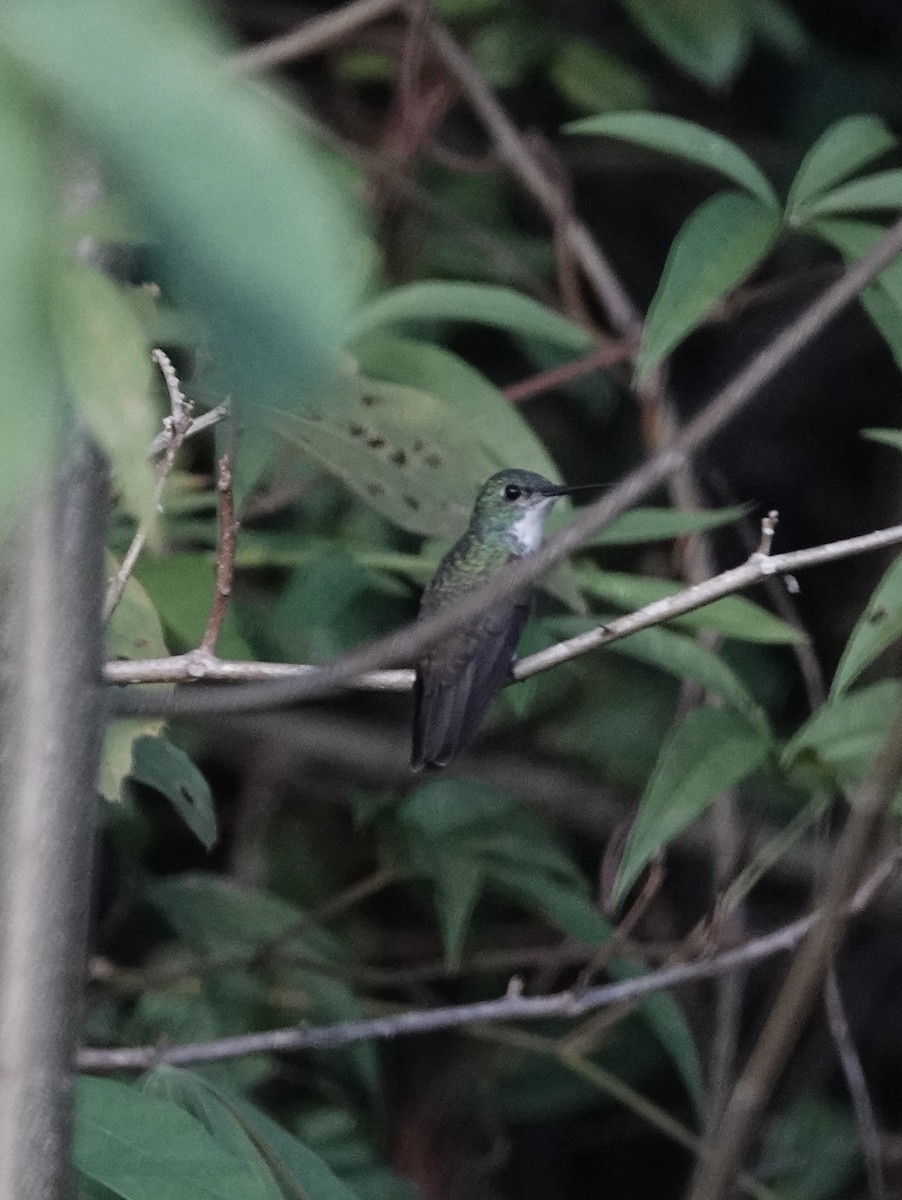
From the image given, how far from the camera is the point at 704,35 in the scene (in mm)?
3348

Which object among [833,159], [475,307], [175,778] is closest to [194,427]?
[175,778]

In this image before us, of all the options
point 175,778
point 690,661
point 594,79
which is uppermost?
point 594,79

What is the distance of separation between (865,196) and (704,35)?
4.80ft

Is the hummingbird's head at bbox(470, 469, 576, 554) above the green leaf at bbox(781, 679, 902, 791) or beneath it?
above

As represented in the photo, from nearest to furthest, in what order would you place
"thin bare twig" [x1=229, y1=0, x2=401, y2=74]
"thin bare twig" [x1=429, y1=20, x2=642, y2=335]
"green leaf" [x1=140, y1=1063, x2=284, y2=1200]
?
"thin bare twig" [x1=229, y1=0, x2=401, y2=74], "green leaf" [x1=140, y1=1063, x2=284, y2=1200], "thin bare twig" [x1=429, y1=20, x2=642, y2=335]

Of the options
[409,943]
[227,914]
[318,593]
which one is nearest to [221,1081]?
[227,914]

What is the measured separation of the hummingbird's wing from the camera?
2.56 meters

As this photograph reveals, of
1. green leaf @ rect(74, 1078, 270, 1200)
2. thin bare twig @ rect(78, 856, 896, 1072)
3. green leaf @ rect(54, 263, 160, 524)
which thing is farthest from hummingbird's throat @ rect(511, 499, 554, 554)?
green leaf @ rect(54, 263, 160, 524)

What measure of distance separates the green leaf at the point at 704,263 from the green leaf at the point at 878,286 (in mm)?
97

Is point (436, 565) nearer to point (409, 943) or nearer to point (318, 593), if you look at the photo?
point (318, 593)

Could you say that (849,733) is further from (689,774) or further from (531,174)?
(531,174)

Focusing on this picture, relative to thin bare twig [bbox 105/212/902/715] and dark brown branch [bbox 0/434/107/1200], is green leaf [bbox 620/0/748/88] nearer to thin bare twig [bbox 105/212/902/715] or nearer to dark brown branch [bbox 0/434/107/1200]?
thin bare twig [bbox 105/212/902/715]

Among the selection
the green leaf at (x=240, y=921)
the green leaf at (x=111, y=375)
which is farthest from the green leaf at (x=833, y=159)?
the green leaf at (x=111, y=375)

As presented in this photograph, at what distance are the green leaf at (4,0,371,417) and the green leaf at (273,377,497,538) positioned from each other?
56.7 inches
